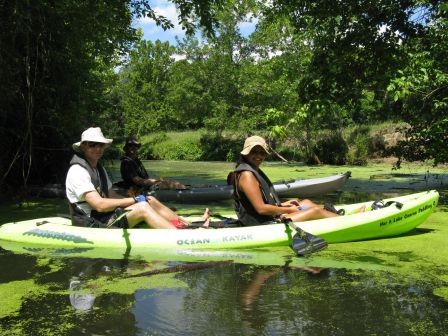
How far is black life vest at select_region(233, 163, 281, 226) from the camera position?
492 centimetres

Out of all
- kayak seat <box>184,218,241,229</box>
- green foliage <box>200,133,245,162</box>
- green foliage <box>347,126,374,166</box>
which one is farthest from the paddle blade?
green foliage <box>200,133,245,162</box>

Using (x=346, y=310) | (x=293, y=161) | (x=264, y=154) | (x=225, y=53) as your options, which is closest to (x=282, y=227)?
(x=264, y=154)

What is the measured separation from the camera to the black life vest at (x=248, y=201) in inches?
194

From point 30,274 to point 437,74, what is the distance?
20.1ft

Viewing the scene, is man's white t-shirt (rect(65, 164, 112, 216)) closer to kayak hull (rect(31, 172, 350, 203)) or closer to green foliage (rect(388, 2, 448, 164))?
kayak hull (rect(31, 172, 350, 203))

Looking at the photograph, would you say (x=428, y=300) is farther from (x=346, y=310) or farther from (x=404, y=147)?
(x=404, y=147)

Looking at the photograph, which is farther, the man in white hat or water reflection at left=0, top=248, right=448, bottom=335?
the man in white hat

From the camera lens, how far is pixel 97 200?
4.89 metres

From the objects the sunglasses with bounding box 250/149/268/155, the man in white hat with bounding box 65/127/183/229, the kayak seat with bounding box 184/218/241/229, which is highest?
the sunglasses with bounding box 250/149/268/155

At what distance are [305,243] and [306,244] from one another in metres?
0.02

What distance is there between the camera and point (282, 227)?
4.99m

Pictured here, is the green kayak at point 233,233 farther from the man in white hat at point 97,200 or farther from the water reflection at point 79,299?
the water reflection at point 79,299

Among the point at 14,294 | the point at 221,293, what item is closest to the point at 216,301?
the point at 221,293

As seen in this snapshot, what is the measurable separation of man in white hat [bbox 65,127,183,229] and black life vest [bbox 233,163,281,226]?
74 cm
